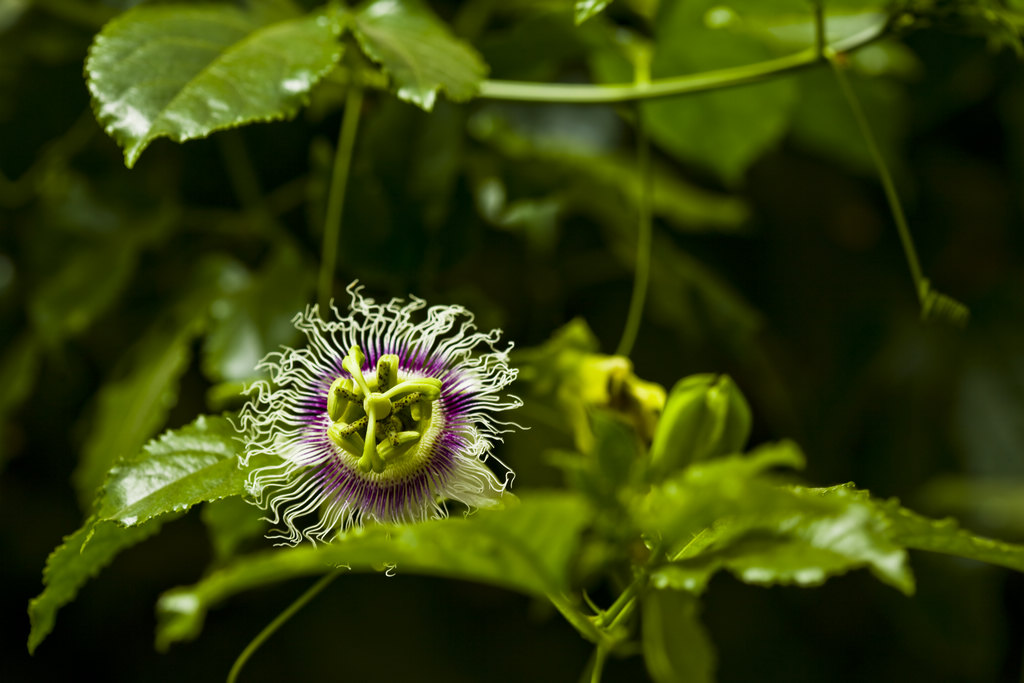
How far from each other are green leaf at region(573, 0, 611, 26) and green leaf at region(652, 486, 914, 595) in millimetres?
290

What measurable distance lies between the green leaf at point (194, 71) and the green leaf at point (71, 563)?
185 mm

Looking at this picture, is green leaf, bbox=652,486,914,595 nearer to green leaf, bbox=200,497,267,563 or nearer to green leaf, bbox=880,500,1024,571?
green leaf, bbox=880,500,1024,571

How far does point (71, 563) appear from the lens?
1.48 ft

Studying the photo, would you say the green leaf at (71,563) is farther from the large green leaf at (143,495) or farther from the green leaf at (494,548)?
the green leaf at (494,548)

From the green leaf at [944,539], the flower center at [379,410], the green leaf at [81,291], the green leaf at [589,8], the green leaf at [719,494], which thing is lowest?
the green leaf at [81,291]

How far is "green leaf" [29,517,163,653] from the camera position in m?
0.43

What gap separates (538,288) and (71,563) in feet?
2.06

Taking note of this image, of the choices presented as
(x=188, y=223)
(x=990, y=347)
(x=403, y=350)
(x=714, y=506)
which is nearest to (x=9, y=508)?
(x=188, y=223)

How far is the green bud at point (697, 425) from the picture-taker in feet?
1.70

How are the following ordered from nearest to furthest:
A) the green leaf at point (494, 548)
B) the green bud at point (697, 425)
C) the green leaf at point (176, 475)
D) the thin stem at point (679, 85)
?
the green leaf at point (494, 548) < the green leaf at point (176, 475) < the green bud at point (697, 425) < the thin stem at point (679, 85)

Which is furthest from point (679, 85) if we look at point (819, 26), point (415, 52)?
point (415, 52)

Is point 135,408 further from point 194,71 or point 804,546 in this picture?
point 804,546

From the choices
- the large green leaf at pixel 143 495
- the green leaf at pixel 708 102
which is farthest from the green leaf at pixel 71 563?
the green leaf at pixel 708 102

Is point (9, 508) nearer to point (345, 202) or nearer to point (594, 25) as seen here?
point (345, 202)
